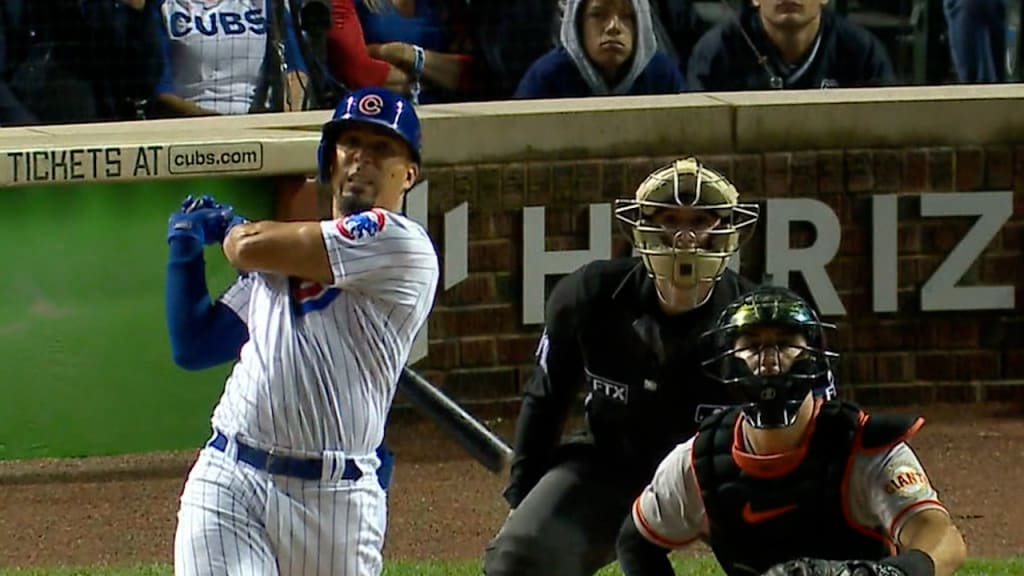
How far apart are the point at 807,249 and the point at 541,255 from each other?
3.77ft

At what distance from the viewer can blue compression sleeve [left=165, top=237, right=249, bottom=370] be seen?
4.51m

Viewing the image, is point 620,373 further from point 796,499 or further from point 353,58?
point 353,58

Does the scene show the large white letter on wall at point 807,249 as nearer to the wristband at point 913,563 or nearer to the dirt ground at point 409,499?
the dirt ground at point 409,499

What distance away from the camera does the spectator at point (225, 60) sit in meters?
8.97

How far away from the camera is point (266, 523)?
434 cm

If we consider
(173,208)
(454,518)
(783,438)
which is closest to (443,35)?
(173,208)

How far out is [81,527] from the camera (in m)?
7.55

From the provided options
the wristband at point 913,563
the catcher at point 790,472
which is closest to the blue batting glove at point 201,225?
the catcher at point 790,472

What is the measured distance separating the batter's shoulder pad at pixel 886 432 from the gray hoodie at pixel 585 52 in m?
5.29

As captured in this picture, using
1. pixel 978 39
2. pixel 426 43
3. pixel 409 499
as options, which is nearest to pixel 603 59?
pixel 426 43

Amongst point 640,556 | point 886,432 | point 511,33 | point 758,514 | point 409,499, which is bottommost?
point 409,499

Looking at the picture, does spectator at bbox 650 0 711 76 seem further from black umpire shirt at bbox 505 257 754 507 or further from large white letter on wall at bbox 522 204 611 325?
black umpire shirt at bbox 505 257 754 507

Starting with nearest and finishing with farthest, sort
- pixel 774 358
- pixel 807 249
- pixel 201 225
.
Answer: pixel 774 358 → pixel 201 225 → pixel 807 249

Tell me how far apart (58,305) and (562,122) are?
84.1 inches
